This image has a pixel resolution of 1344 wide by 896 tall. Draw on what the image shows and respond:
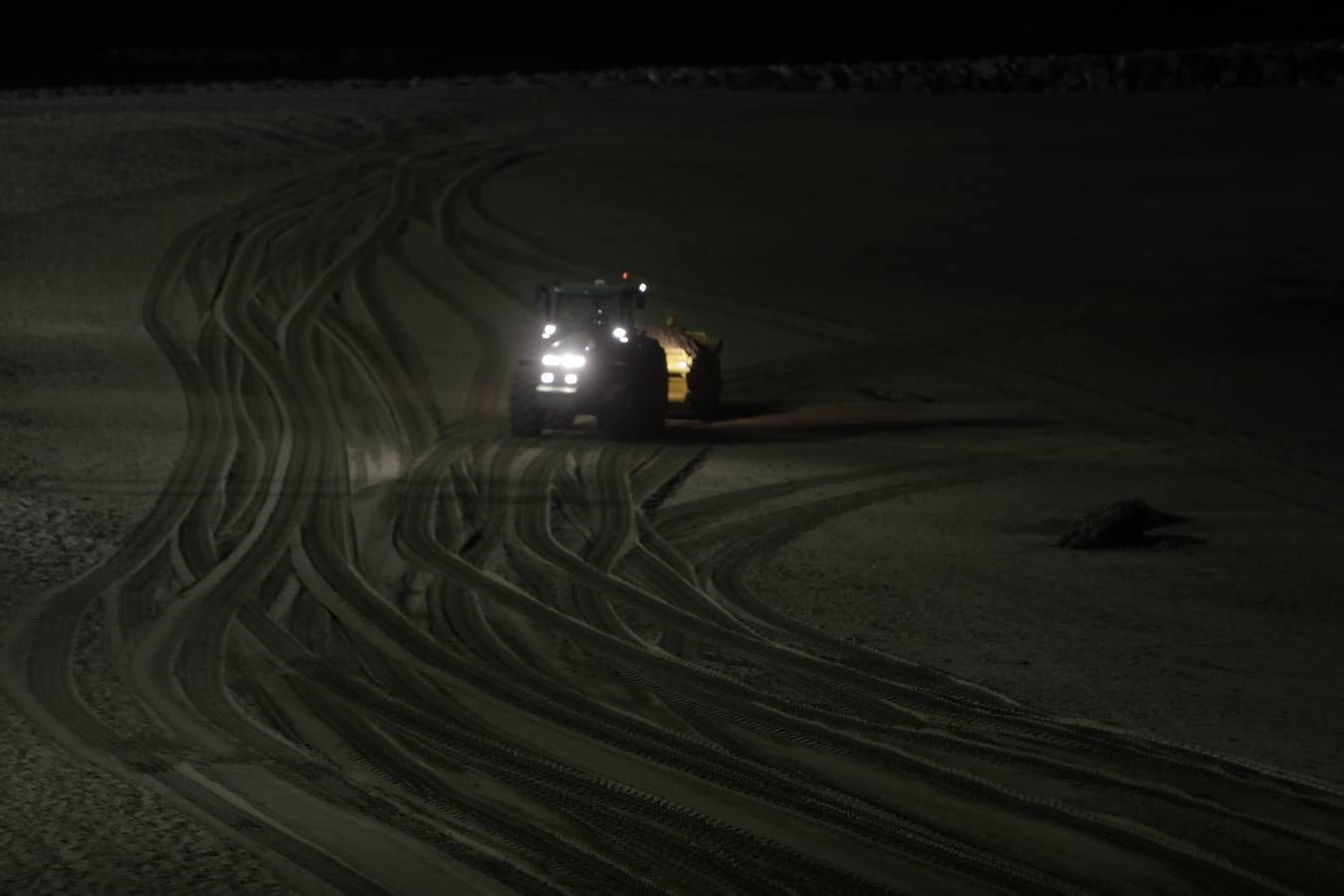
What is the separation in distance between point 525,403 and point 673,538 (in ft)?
14.9

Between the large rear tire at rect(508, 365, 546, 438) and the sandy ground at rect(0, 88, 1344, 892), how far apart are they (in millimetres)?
243

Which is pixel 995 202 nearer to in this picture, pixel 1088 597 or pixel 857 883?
pixel 1088 597

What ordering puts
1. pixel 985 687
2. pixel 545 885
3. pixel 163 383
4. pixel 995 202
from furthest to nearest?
pixel 995 202, pixel 163 383, pixel 985 687, pixel 545 885

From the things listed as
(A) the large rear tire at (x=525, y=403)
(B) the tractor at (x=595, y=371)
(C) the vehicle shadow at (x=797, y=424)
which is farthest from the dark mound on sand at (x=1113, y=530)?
(A) the large rear tire at (x=525, y=403)

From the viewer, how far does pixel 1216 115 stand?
1848 inches

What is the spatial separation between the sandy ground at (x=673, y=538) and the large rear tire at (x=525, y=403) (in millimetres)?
243

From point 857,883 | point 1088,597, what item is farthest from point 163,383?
point 857,883

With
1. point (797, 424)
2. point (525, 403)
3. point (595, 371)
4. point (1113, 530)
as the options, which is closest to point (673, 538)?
point (1113, 530)

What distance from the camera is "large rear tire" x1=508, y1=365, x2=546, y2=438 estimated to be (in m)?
20.3

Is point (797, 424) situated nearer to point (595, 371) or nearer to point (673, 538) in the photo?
point (595, 371)

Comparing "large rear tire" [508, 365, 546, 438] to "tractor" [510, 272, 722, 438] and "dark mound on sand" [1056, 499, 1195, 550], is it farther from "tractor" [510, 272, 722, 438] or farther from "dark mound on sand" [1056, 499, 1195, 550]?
"dark mound on sand" [1056, 499, 1195, 550]

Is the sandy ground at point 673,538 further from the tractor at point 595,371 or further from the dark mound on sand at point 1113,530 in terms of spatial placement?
the tractor at point 595,371

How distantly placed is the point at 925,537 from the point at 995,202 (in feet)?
72.4

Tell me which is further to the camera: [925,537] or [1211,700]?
[925,537]
